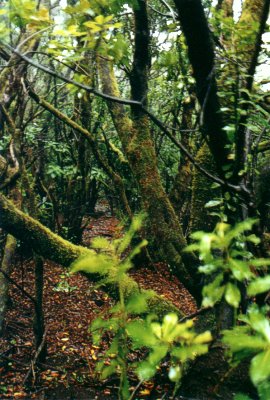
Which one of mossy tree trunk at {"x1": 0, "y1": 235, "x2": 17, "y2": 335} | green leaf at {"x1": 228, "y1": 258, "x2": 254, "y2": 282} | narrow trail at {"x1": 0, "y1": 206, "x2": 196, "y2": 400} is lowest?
narrow trail at {"x1": 0, "y1": 206, "x2": 196, "y2": 400}

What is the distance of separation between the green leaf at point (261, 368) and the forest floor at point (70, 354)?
1427 mm

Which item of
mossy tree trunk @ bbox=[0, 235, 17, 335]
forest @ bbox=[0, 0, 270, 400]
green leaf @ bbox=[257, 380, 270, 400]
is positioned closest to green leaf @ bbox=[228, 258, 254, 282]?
forest @ bbox=[0, 0, 270, 400]

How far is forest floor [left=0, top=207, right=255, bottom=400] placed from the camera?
3.14 metres

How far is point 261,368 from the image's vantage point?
0.65 metres

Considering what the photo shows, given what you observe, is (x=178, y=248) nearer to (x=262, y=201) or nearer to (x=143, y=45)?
(x=262, y=201)

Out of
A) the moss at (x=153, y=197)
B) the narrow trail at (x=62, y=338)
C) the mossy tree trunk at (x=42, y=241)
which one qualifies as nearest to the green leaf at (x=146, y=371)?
the narrow trail at (x=62, y=338)

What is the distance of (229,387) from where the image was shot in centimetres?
300

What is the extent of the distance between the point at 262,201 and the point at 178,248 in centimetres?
110

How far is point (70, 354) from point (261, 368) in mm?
4161

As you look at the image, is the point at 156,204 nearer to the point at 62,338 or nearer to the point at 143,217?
the point at 62,338

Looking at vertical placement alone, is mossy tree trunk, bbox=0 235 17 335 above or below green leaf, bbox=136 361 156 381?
below

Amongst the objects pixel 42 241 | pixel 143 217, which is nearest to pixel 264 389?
pixel 143 217

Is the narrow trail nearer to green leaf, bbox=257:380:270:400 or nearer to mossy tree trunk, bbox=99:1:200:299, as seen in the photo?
mossy tree trunk, bbox=99:1:200:299

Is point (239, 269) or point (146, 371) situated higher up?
point (239, 269)
